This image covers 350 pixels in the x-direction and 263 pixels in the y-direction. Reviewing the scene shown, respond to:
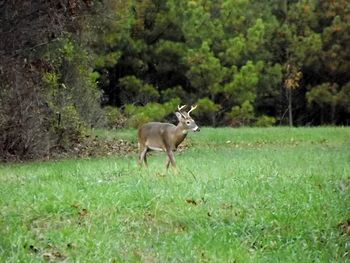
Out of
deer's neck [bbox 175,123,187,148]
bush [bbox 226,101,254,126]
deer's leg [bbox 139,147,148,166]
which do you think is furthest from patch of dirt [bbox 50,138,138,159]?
bush [bbox 226,101,254,126]

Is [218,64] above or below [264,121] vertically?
above

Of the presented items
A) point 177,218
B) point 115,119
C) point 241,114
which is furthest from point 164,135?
point 241,114

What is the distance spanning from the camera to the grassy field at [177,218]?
7172 mm

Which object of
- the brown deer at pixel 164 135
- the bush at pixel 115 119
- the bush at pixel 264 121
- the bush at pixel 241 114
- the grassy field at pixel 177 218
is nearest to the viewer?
the grassy field at pixel 177 218

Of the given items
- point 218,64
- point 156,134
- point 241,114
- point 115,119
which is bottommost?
point 241,114

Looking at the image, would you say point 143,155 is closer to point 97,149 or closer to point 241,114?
point 97,149

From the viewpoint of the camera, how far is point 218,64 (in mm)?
37844

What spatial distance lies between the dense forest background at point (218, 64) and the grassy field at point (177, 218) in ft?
53.0

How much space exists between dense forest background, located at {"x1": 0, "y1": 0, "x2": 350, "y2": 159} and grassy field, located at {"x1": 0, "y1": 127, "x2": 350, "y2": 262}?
53.0ft

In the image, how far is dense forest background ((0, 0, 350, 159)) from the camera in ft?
108

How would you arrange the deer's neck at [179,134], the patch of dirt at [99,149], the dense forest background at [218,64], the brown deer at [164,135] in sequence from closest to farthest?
the brown deer at [164,135]
the deer's neck at [179,134]
the patch of dirt at [99,149]
the dense forest background at [218,64]

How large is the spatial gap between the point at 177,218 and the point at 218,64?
2979 centimetres

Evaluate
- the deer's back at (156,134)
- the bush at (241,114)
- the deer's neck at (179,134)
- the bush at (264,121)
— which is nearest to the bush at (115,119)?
the bush at (241,114)

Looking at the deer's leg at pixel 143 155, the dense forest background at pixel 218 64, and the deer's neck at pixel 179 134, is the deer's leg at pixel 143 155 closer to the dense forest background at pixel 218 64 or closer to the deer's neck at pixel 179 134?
the deer's neck at pixel 179 134
